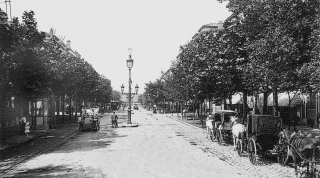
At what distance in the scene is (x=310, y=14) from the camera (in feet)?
40.3

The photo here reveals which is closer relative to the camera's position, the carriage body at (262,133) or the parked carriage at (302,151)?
the parked carriage at (302,151)

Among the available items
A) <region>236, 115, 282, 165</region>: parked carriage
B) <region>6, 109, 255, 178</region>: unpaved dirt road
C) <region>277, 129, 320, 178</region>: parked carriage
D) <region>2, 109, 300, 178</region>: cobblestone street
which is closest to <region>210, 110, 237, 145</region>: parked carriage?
<region>2, 109, 300, 178</region>: cobblestone street

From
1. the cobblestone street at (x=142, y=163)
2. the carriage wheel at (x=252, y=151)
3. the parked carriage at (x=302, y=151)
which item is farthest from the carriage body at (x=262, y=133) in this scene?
the parked carriage at (x=302, y=151)

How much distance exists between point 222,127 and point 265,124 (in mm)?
5767

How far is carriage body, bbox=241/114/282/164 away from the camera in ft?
40.0

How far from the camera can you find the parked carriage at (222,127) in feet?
60.5

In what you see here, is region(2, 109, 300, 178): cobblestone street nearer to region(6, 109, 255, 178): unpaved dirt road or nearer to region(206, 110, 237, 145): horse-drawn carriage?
region(6, 109, 255, 178): unpaved dirt road

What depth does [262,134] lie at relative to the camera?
40.4ft

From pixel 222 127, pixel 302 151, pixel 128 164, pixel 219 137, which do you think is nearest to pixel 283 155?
pixel 302 151

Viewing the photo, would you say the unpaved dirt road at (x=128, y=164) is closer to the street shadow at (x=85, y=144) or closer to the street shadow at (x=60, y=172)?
the street shadow at (x=60, y=172)

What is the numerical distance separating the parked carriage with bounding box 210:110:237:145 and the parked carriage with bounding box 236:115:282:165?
5.27 metres

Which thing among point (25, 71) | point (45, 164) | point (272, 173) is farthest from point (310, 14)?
point (25, 71)

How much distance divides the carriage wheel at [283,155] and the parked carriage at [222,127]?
627 cm

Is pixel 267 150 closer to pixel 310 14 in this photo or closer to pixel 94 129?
pixel 310 14
